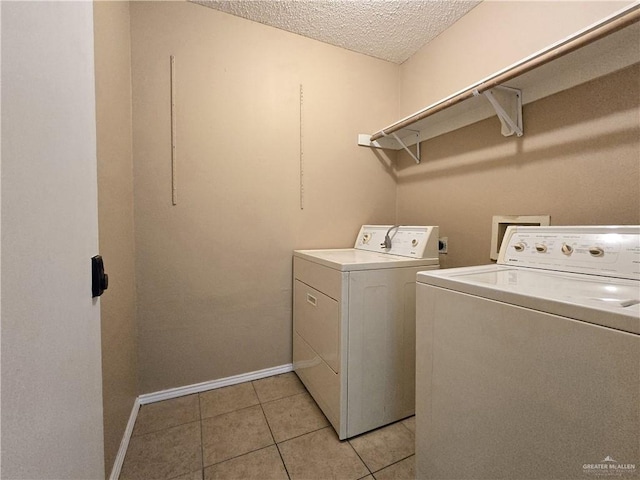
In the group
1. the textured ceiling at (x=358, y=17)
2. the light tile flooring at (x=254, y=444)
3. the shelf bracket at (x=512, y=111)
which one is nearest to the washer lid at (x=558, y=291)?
the shelf bracket at (x=512, y=111)

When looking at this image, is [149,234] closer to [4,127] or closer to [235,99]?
[235,99]

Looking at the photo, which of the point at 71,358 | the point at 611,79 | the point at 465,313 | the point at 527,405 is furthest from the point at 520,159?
the point at 71,358

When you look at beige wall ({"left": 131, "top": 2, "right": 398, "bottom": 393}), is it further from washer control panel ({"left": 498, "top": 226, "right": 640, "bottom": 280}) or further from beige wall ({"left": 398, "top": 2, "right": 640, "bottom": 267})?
washer control panel ({"left": 498, "top": 226, "right": 640, "bottom": 280})

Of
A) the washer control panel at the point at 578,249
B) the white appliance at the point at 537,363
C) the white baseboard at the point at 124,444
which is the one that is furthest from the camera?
the white baseboard at the point at 124,444

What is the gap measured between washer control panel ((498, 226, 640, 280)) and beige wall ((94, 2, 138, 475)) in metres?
1.63

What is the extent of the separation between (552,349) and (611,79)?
47.0 inches

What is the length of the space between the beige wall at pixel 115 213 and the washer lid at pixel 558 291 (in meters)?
1.21

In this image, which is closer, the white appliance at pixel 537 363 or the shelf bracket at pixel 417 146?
the white appliance at pixel 537 363

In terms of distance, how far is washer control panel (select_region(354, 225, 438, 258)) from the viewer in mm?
1450

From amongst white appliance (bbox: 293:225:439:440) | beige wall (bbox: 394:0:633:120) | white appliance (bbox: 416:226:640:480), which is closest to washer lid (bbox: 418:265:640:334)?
white appliance (bbox: 416:226:640:480)

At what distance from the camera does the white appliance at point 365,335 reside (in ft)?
4.15

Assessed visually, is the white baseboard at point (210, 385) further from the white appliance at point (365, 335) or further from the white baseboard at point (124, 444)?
the white appliance at point (365, 335)


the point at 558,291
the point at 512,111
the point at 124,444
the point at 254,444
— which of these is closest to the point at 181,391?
the point at 124,444

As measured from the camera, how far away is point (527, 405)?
0.65 m
